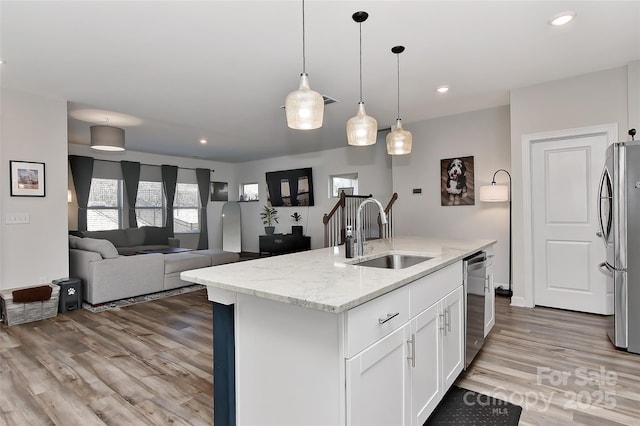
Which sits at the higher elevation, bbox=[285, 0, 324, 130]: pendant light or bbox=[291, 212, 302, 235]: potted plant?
bbox=[285, 0, 324, 130]: pendant light

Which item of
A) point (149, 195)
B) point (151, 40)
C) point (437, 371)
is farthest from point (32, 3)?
point (149, 195)

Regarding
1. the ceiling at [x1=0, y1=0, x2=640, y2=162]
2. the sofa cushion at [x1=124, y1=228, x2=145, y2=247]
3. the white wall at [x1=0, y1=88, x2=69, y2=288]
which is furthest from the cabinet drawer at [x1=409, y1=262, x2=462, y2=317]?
the sofa cushion at [x1=124, y1=228, x2=145, y2=247]

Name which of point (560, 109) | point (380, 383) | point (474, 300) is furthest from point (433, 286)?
point (560, 109)

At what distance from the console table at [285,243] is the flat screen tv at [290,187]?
91cm

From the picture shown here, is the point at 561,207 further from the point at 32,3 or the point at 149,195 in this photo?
the point at 149,195

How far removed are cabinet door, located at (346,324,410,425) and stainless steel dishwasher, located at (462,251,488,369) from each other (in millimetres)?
956

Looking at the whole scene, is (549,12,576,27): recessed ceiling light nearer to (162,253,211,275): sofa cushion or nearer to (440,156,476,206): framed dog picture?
(440,156,476,206): framed dog picture

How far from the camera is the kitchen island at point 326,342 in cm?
123

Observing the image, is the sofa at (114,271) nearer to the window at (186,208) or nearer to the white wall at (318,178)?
the window at (186,208)

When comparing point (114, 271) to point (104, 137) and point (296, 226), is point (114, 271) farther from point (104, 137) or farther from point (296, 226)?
point (296, 226)

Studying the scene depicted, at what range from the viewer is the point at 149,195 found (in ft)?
25.7

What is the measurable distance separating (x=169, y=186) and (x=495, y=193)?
23.0ft

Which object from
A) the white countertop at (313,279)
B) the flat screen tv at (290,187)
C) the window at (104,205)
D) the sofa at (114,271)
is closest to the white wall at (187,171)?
the window at (104,205)

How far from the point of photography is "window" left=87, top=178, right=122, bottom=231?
692cm
